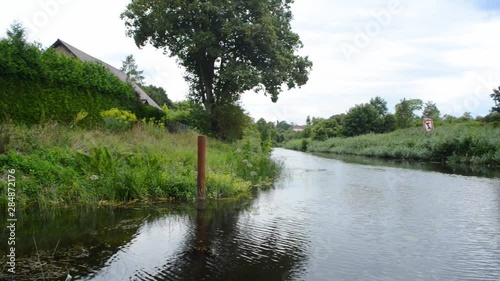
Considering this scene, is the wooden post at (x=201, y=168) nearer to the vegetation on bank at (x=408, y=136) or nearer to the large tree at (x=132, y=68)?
the vegetation on bank at (x=408, y=136)

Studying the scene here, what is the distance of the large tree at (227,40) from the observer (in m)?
21.2

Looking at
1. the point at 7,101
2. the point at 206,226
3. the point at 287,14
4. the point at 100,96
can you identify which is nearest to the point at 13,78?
the point at 7,101

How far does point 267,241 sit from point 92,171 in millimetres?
4518

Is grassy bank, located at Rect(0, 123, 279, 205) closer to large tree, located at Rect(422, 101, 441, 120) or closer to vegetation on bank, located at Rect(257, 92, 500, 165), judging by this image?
vegetation on bank, located at Rect(257, 92, 500, 165)

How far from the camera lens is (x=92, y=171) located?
316 inches

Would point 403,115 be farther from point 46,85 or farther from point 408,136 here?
point 46,85

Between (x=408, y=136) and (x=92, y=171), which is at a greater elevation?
(x=408, y=136)

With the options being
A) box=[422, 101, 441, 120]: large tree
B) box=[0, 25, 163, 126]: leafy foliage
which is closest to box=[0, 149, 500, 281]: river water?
box=[0, 25, 163, 126]: leafy foliage

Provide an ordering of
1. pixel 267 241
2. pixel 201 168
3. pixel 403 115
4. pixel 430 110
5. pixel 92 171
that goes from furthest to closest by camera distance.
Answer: pixel 430 110
pixel 403 115
pixel 201 168
pixel 92 171
pixel 267 241

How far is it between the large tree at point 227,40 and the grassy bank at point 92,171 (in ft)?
38.6

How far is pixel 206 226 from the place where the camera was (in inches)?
246

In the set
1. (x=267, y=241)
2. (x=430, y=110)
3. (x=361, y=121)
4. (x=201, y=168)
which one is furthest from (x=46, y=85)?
(x=430, y=110)

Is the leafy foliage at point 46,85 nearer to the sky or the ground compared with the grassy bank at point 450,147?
nearer to the sky

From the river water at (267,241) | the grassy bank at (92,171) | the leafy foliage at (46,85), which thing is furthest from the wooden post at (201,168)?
the leafy foliage at (46,85)
